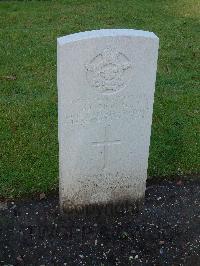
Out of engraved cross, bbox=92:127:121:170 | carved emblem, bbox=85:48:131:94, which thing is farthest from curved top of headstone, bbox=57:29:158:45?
engraved cross, bbox=92:127:121:170

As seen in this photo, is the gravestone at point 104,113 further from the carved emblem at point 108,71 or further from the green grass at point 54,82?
the green grass at point 54,82

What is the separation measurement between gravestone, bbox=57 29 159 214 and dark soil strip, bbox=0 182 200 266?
0.19 m

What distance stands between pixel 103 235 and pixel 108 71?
4.86ft

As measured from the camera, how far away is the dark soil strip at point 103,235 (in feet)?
14.2

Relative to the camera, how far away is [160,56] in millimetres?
8008

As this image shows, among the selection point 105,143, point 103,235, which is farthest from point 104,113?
point 103,235

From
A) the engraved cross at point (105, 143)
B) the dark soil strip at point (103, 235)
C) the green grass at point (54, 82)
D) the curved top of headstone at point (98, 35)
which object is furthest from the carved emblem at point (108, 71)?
the green grass at point (54, 82)

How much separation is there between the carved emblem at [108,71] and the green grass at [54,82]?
4.82ft

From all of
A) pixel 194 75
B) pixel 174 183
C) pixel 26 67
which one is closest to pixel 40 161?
pixel 174 183

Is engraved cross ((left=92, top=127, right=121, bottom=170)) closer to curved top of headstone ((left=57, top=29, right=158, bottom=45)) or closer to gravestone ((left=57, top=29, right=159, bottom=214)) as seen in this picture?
gravestone ((left=57, top=29, right=159, bottom=214))

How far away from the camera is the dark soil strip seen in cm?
434

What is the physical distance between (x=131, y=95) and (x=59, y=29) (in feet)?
16.2

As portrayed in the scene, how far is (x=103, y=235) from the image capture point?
4.55 meters

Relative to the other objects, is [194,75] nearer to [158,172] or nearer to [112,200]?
[158,172]
